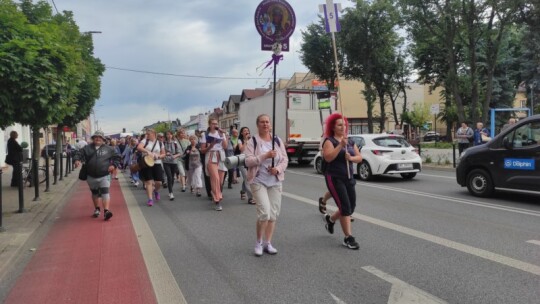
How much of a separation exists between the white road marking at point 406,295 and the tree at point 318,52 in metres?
32.4

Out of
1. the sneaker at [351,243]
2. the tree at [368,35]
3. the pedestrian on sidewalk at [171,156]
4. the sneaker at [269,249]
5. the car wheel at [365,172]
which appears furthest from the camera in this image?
the tree at [368,35]

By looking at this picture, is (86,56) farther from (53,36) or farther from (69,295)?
(69,295)

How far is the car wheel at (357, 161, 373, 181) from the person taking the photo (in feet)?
44.6

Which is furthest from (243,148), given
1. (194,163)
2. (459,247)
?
(459,247)

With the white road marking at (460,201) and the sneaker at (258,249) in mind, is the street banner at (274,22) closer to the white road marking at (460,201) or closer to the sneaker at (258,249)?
the sneaker at (258,249)

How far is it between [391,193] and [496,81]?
39.7 metres

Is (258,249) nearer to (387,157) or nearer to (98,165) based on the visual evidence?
(98,165)

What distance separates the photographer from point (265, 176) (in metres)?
5.39

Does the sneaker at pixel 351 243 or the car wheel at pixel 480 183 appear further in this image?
the car wheel at pixel 480 183

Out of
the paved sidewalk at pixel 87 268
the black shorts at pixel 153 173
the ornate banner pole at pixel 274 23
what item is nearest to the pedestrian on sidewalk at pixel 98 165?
the paved sidewalk at pixel 87 268

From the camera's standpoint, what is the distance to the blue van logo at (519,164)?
8.71 meters

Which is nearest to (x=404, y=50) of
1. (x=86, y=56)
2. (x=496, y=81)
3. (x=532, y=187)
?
(x=496, y=81)

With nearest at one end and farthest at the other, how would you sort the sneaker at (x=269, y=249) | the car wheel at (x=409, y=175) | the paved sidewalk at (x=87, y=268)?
the paved sidewalk at (x=87, y=268), the sneaker at (x=269, y=249), the car wheel at (x=409, y=175)

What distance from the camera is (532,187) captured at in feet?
28.6
